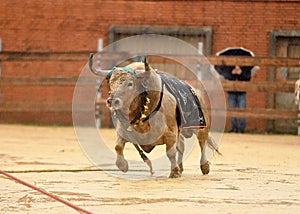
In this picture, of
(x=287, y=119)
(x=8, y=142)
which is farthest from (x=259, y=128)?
(x=8, y=142)

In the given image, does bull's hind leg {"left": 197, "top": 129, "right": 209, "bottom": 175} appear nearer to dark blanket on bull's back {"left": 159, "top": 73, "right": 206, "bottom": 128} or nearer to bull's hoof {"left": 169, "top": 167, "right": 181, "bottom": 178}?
dark blanket on bull's back {"left": 159, "top": 73, "right": 206, "bottom": 128}

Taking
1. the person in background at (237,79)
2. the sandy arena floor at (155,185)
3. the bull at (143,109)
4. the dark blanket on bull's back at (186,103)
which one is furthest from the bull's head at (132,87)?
the person in background at (237,79)

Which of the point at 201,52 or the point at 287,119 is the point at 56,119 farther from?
the point at 287,119

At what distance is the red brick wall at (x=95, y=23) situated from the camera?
19.5 meters

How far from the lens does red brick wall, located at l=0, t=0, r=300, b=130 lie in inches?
766

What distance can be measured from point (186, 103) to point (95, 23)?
1121cm

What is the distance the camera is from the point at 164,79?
8.72 meters

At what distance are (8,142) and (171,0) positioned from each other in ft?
23.7

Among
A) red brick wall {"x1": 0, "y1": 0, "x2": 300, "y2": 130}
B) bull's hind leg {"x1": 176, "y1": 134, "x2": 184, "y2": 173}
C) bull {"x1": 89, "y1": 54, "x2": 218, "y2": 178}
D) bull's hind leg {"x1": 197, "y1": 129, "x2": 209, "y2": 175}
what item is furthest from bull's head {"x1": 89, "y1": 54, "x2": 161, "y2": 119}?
red brick wall {"x1": 0, "y1": 0, "x2": 300, "y2": 130}

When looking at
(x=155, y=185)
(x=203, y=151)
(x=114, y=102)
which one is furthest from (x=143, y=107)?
(x=203, y=151)

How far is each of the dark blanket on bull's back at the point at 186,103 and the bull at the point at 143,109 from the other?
0.9 inches

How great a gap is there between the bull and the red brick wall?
10.9 m

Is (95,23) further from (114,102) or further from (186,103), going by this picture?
(114,102)

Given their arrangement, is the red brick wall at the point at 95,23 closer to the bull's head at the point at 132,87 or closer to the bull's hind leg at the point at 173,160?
the bull's hind leg at the point at 173,160
